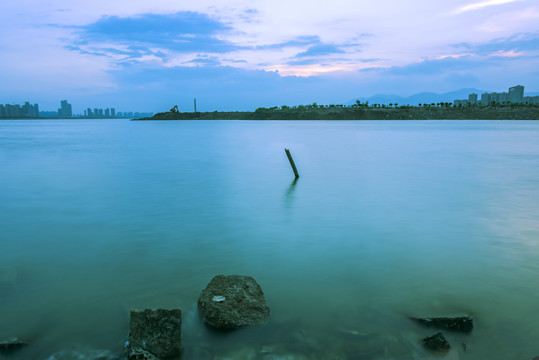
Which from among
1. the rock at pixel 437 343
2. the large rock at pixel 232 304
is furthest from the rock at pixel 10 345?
the rock at pixel 437 343

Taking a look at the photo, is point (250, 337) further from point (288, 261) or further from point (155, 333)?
point (288, 261)

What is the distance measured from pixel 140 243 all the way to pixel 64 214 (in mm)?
4500

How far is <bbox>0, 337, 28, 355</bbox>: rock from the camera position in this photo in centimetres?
509

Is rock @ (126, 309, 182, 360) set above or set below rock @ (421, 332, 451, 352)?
above

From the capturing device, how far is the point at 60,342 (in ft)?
17.5

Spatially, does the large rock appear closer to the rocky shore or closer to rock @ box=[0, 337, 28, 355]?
the rocky shore

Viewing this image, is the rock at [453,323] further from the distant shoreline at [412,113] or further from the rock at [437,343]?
the distant shoreline at [412,113]

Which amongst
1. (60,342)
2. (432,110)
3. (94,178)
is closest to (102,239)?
(60,342)

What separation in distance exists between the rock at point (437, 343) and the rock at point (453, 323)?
0.44 meters

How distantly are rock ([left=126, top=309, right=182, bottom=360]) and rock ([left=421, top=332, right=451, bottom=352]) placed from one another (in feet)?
10.7

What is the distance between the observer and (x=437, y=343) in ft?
16.9

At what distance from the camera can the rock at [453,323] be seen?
5.56 m

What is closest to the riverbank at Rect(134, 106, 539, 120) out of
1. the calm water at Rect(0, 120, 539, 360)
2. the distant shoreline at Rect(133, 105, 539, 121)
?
the distant shoreline at Rect(133, 105, 539, 121)

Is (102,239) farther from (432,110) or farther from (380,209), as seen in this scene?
(432,110)
